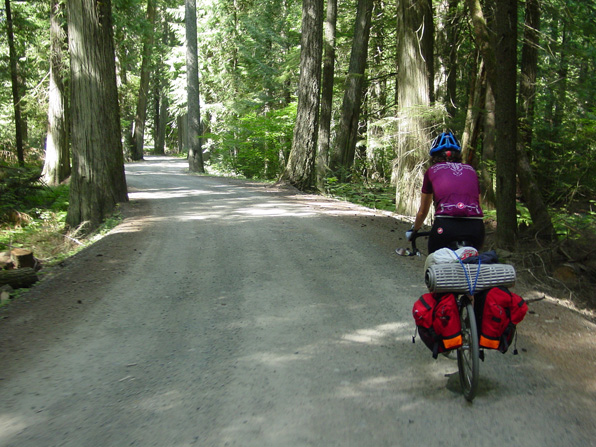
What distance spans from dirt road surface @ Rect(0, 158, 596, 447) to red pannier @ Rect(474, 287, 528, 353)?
48cm

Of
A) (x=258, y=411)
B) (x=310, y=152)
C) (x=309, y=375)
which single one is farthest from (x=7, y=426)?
(x=310, y=152)

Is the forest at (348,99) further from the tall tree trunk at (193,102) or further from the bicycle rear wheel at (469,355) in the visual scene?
the bicycle rear wheel at (469,355)

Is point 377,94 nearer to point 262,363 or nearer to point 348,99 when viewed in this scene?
point 348,99

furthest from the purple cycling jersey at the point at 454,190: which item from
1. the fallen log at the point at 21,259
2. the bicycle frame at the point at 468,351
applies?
the fallen log at the point at 21,259

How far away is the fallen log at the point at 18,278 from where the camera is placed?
278 inches

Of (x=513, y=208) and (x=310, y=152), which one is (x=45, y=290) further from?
(x=310, y=152)

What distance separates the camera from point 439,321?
3.95m

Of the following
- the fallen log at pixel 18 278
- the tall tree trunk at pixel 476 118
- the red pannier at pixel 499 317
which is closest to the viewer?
the red pannier at pixel 499 317

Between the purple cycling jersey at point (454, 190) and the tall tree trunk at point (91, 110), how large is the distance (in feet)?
33.5

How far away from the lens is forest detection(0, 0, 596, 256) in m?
11.1

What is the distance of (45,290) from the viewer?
675 centimetres

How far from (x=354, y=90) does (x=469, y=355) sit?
1844 centimetres

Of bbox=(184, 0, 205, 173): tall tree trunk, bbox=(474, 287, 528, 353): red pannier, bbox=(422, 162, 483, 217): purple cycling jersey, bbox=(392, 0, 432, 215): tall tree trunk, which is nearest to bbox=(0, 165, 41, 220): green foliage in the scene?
bbox=(184, 0, 205, 173): tall tree trunk

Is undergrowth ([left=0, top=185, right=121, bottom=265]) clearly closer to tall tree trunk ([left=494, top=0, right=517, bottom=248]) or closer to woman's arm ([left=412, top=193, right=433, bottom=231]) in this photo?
woman's arm ([left=412, top=193, right=433, bottom=231])
